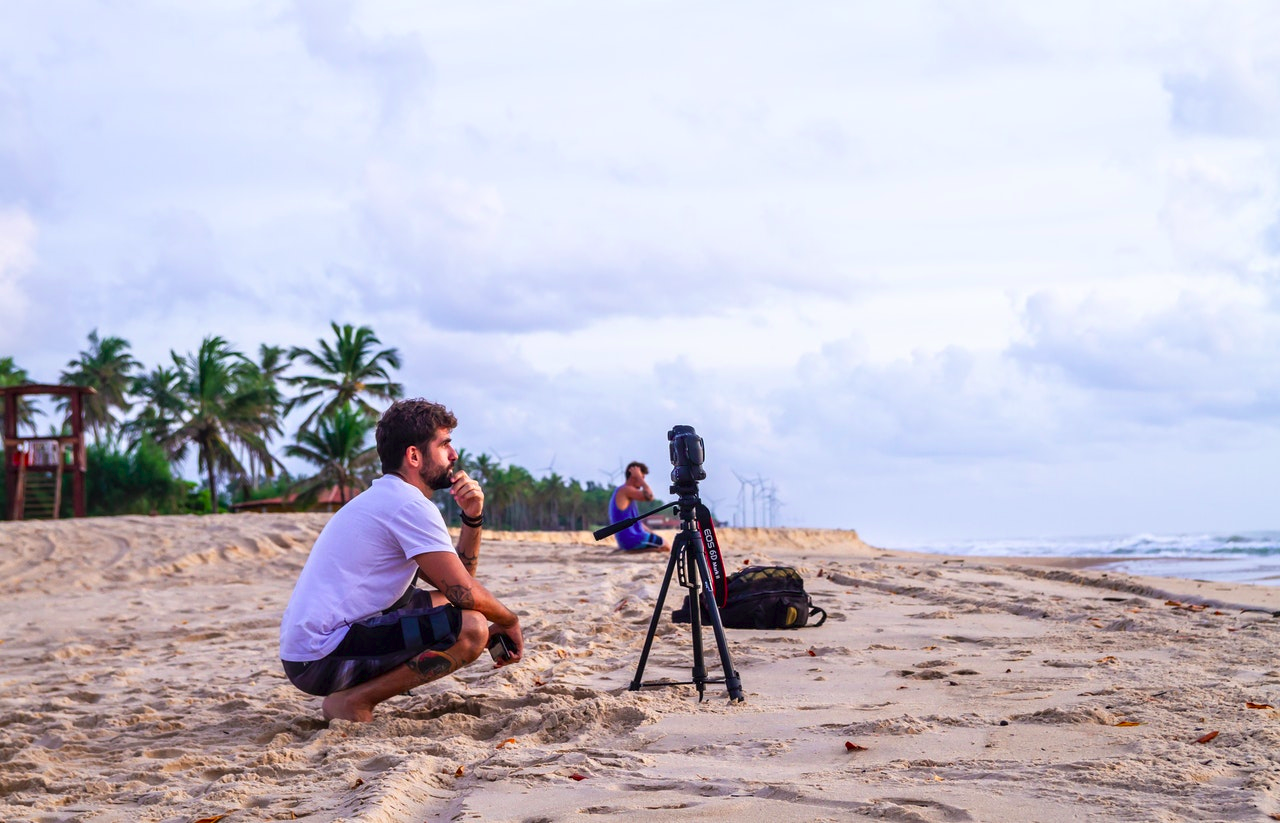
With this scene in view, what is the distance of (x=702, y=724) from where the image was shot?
344cm

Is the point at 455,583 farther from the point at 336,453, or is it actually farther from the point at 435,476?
the point at 336,453

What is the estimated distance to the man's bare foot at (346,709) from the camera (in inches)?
148

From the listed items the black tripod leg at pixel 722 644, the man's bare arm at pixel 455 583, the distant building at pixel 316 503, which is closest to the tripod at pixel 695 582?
the black tripod leg at pixel 722 644

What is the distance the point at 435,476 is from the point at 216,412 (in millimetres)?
37003

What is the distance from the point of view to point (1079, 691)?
12.0 ft

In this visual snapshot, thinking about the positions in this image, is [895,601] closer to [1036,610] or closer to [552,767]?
[1036,610]

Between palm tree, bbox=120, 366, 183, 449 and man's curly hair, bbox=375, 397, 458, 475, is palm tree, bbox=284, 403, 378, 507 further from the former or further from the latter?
man's curly hair, bbox=375, 397, 458, 475

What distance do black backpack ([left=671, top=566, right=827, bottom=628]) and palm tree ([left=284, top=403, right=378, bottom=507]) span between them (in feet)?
101

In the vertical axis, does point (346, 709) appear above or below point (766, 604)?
below

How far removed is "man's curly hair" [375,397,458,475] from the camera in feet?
12.8

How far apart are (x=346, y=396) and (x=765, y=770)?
126 ft

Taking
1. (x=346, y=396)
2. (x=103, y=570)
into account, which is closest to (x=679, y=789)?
(x=103, y=570)

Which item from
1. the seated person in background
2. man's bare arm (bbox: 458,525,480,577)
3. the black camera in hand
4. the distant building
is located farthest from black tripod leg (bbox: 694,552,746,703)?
the distant building

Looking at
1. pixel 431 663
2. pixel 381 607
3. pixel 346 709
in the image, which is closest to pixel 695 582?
pixel 431 663
